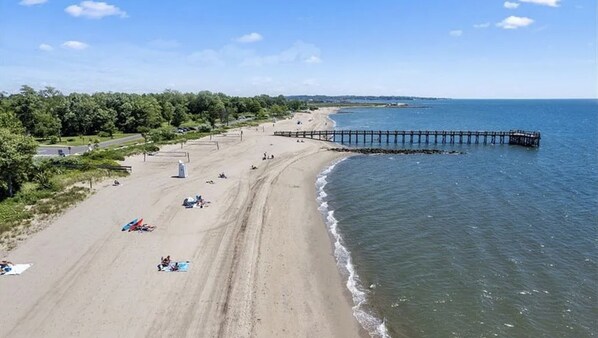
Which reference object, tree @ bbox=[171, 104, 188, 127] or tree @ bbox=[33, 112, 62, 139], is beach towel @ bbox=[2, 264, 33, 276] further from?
tree @ bbox=[171, 104, 188, 127]

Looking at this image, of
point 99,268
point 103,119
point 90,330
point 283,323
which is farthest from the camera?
point 103,119

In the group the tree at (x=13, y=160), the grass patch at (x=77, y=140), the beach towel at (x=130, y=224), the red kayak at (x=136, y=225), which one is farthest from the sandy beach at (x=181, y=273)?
the grass patch at (x=77, y=140)

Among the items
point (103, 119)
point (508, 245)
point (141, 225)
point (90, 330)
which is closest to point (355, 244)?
point (508, 245)

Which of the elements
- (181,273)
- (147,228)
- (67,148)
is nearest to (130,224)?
(147,228)

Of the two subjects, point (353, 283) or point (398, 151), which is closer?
point (353, 283)

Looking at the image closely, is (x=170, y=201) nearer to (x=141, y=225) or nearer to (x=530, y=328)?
(x=141, y=225)

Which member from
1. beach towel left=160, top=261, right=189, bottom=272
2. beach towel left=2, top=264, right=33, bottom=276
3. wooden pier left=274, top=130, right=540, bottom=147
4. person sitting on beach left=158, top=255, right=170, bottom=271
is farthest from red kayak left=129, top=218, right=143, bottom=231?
wooden pier left=274, top=130, right=540, bottom=147

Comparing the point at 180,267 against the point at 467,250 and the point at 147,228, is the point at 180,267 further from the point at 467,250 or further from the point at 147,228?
the point at 467,250
